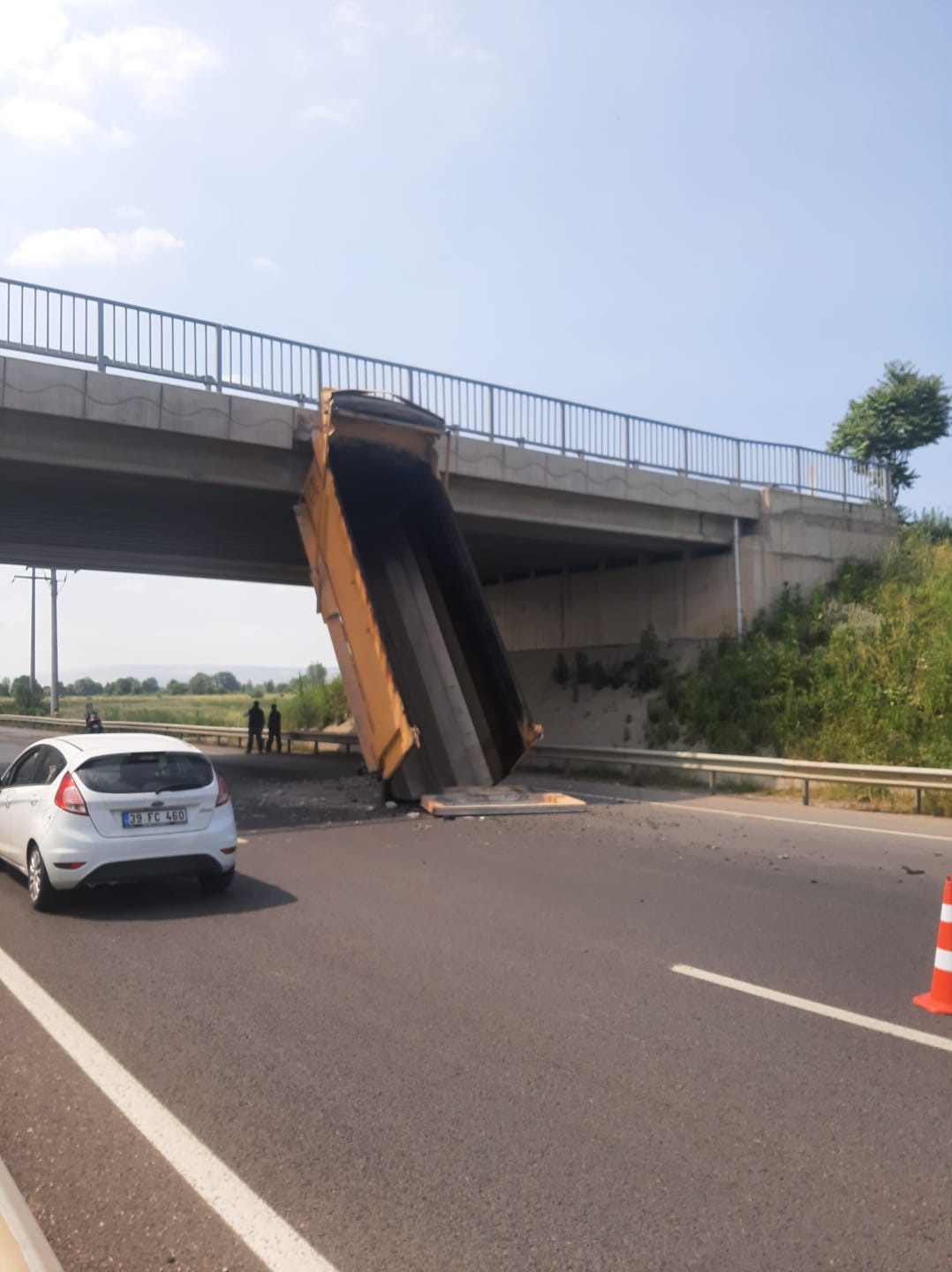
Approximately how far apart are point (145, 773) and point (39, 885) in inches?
45.6

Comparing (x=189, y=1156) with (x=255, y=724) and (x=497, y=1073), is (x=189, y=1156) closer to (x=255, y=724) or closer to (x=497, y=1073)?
(x=497, y=1073)

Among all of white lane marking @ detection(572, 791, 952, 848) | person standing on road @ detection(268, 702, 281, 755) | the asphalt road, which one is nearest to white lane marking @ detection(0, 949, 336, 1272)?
the asphalt road

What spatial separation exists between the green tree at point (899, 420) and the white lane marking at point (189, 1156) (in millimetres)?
29806

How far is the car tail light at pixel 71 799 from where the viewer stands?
326 inches

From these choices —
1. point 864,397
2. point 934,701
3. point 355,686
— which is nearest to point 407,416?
point 355,686

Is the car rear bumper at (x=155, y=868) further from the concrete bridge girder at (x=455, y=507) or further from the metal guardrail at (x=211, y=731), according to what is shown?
the metal guardrail at (x=211, y=731)

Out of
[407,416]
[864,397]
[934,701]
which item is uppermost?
[864,397]

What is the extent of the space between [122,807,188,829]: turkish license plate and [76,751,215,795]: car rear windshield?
0.55 ft

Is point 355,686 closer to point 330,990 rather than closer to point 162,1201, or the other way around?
point 330,990

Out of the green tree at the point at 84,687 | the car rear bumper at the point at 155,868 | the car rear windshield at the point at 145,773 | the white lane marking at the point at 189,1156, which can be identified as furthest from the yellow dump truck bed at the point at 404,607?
the green tree at the point at 84,687

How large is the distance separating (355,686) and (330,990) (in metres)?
Answer: 9.69

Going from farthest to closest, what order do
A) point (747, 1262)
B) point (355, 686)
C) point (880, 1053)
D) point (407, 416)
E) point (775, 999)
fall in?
point (407, 416)
point (355, 686)
point (775, 999)
point (880, 1053)
point (747, 1262)

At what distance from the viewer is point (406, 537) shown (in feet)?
63.6

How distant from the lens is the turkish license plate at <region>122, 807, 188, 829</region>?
8.38m
